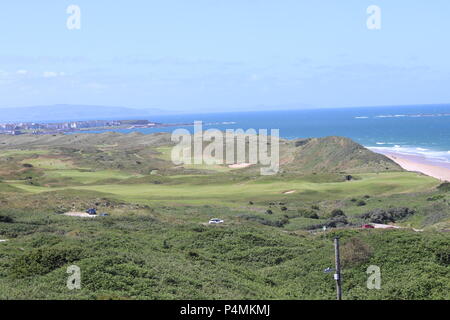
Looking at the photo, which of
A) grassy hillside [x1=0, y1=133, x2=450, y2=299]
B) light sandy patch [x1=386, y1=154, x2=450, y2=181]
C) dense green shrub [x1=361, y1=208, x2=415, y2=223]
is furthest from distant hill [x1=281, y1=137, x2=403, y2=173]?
dense green shrub [x1=361, y1=208, x2=415, y2=223]

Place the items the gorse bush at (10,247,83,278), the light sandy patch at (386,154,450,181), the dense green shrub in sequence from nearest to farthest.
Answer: the gorse bush at (10,247,83,278) < the dense green shrub < the light sandy patch at (386,154,450,181)

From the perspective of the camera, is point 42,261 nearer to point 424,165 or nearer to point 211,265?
point 211,265

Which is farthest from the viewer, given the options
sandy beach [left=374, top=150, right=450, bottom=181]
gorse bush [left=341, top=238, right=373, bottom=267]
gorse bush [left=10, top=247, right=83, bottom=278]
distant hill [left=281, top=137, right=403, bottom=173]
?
distant hill [left=281, top=137, right=403, bottom=173]

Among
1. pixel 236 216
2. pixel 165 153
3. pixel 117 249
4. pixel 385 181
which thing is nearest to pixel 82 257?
pixel 117 249

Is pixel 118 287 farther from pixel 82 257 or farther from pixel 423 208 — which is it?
pixel 423 208

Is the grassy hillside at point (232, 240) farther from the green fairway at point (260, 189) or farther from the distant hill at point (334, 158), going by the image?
the distant hill at point (334, 158)

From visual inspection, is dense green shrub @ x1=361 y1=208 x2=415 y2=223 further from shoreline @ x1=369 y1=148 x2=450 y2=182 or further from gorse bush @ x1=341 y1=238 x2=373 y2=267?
shoreline @ x1=369 y1=148 x2=450 y2=182
